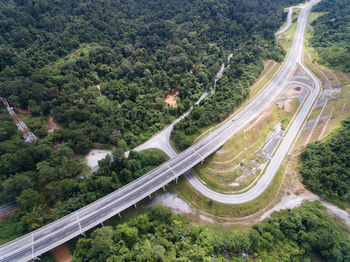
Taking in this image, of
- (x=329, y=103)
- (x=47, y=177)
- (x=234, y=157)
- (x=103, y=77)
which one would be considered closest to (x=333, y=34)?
(x=329, y=103)

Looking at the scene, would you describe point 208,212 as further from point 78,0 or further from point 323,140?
point 78,0

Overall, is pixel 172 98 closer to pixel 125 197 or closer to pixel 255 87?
pixel 255 87

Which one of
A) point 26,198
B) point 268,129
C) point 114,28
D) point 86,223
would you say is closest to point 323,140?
point 268,129

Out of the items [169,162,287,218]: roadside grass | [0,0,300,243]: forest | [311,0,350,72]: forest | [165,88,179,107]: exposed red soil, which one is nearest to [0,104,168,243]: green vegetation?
[0,0,300,243]: forest

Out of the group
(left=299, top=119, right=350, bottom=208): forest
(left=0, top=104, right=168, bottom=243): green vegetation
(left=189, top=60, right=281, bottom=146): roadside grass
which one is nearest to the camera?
(left=0, top=104, right=168, bottom=243): green vegetation

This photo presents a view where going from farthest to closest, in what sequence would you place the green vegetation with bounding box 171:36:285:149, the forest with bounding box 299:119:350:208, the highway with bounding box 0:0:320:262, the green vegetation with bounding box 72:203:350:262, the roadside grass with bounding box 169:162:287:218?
the green vegetation with bounding box 171:36:285:149 → the forest with bounding box 299:119:350:208 → the roadside grass with bounding box 169:162:287:218 → the highway with bounding box 0:0:320:262 → the green vegetation with bounding box 72:203:350:262

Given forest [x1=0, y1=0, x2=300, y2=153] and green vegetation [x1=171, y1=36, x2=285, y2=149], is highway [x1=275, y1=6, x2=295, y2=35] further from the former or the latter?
green vegetation [x1=171, y1=36, x2=285, y2=149]

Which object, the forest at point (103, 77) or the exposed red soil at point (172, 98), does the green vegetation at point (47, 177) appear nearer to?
the forest at point (103, 77)
